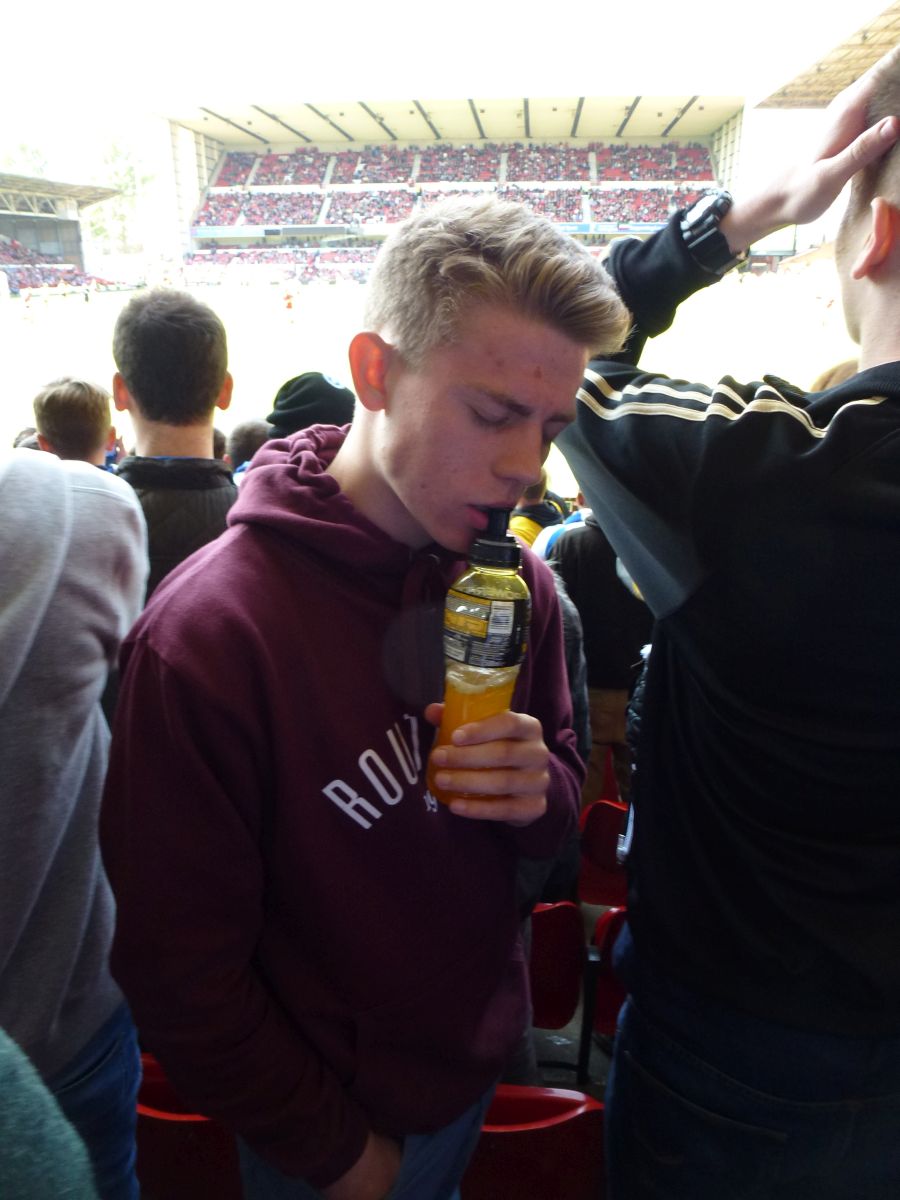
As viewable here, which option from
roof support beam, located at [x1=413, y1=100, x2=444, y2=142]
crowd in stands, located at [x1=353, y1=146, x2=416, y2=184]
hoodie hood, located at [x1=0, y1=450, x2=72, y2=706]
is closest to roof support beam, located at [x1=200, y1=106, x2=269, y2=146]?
crowd in stands, located at [x1=353, y1=146, x2=416, y2=184]

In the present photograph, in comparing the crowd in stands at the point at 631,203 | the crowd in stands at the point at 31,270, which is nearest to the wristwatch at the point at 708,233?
the crowd in stands at the point at 31,270

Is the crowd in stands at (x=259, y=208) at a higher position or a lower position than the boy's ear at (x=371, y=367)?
higher

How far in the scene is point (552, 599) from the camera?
861 mm

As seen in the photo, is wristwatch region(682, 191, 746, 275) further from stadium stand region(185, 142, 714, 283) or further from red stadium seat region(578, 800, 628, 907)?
stadium stand region(185, 142, 714, 283)

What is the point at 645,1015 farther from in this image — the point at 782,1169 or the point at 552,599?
the point at 552,599

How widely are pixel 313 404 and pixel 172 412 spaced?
39 cm

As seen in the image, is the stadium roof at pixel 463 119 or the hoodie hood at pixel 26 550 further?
the stadium roof at pixel 463 119

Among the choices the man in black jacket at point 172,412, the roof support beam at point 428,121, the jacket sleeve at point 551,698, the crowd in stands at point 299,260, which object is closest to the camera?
the jacket sleeve at point 551,698

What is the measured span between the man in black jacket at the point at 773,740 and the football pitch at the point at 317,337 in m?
10.5

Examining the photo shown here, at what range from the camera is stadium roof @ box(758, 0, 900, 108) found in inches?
311

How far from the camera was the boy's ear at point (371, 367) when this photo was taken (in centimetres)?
66

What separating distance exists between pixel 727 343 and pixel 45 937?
1402 centimetres

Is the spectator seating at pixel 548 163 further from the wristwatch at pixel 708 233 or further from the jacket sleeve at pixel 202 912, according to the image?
the jacket sleeve at pixel 202 912

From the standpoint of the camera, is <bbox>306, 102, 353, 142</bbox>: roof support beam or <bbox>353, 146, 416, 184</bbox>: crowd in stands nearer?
<bbox>306, 102, 353, 142</bbox>: roof support beam
